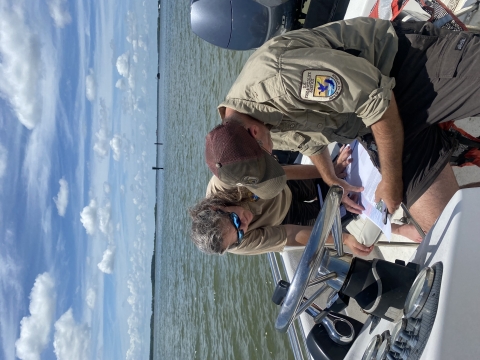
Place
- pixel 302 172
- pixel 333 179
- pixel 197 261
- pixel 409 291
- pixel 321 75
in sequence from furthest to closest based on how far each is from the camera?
pixel 197 261, pixel 302 172, pixel 333 179, pixel 321 75, pixel 409 291

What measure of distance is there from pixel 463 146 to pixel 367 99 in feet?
2.67

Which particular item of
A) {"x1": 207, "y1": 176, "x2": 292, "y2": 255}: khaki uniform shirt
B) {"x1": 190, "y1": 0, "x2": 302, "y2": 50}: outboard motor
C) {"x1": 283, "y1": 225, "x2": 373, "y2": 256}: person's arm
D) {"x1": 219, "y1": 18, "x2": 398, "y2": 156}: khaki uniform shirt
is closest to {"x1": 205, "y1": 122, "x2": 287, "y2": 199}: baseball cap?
{"x1": 219, "y1": 18, "x2": 398, "y2": 156}: khaki uniform shirt

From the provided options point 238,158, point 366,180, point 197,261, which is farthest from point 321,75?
point 197,261

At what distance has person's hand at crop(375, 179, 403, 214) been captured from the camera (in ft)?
6.51

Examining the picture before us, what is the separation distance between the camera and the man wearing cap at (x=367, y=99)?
1.61 meters

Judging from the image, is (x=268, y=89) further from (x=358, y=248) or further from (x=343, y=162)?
(x=358, y=248)

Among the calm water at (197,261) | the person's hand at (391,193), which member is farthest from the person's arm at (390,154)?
the calm water at (197,261)

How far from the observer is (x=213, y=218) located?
2336mm

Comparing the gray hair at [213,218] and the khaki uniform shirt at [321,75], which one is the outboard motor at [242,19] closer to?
the gray hair at [213,218]

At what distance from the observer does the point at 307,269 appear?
44.5 inches

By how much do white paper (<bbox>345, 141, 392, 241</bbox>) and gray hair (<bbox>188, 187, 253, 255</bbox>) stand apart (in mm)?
716

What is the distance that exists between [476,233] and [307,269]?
472mm

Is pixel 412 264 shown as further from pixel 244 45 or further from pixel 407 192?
pixel 244 45

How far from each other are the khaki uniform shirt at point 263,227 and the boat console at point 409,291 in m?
1.13
